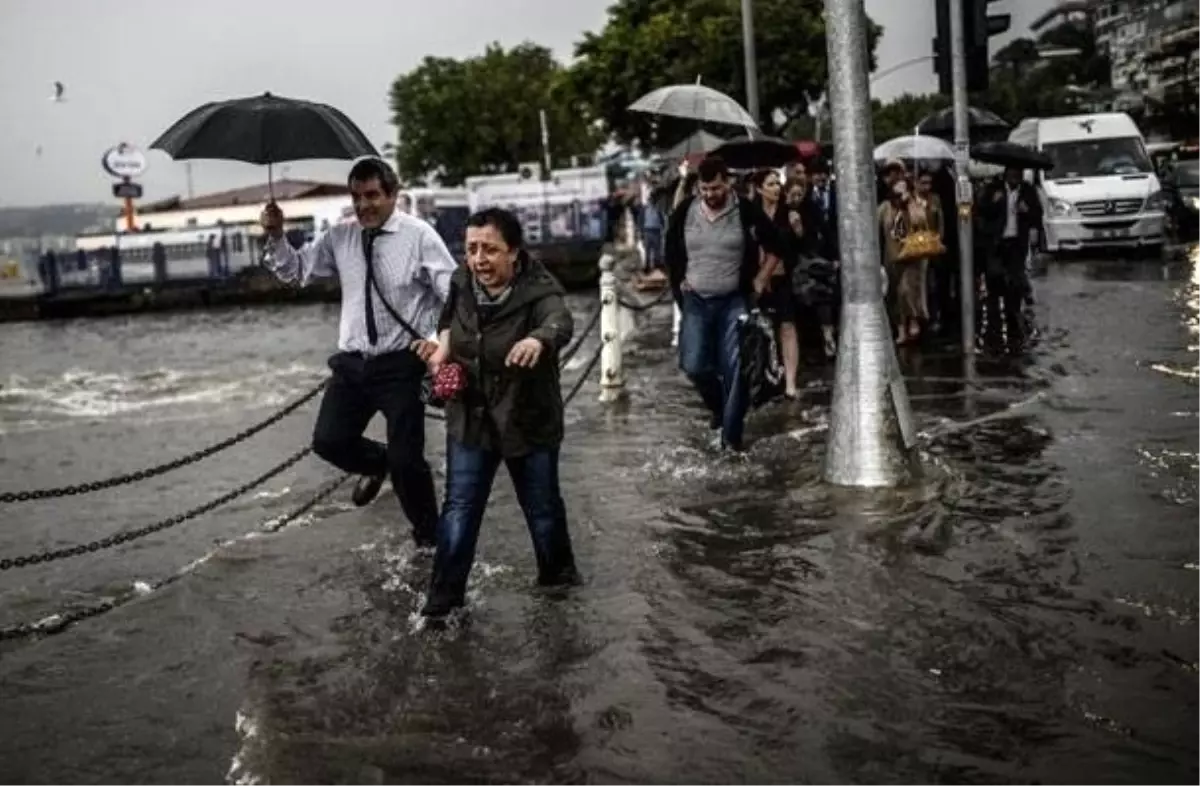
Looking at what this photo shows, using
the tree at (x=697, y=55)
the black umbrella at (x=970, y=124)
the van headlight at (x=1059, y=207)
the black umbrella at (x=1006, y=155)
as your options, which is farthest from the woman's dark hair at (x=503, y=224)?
the tree at (x=697, y=55)

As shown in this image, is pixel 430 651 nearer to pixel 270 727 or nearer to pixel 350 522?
pixel 270 727

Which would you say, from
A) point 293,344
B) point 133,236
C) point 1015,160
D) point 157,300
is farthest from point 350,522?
point 133,236

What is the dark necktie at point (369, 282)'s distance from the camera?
19.5 feet

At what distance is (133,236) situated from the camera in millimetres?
44281

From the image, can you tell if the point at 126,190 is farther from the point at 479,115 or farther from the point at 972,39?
the point at 972,39

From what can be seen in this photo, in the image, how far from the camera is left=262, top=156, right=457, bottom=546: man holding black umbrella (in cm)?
594

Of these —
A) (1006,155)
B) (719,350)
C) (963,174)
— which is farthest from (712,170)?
(1006,155)

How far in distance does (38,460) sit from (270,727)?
8.78 m

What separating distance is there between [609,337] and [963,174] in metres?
3.39

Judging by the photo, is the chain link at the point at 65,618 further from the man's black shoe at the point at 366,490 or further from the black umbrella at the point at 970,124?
the black umbrella at the point at 970,124

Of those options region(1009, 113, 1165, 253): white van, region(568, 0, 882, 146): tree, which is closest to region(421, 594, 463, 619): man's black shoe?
region(1009, 113, 1165, 253): white van

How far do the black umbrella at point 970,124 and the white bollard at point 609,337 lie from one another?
575 cm

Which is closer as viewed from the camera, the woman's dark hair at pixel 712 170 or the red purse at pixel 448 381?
the red purse at pixel 448 381

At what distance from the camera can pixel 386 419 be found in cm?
609
